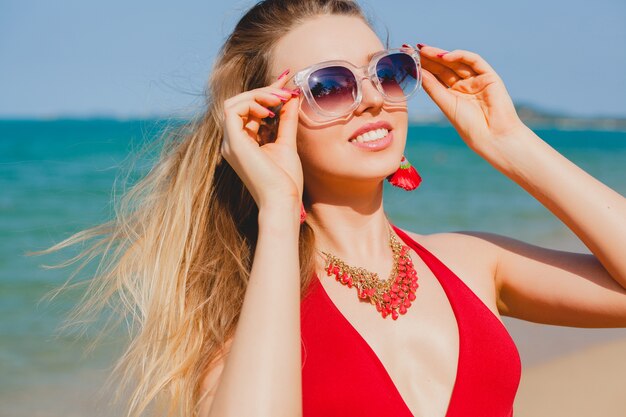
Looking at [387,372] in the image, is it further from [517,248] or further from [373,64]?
[373,64]

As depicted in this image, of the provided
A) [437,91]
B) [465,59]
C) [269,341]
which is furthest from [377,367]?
[465,59]

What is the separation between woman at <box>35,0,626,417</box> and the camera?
257 centimetres

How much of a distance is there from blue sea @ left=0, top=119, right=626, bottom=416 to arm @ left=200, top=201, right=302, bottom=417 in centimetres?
109

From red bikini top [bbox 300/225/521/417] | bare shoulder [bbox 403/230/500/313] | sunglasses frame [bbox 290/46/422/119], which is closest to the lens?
red bikini top [bbox 300/225/521/417]

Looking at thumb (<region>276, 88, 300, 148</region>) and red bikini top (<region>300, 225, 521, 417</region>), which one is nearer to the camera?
red bikini top (<region>300, 225, 521, 417</region>)

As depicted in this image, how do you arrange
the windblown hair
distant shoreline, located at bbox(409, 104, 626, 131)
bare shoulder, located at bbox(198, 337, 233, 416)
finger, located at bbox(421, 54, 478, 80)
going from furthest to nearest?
distant shoreline, located at bbox(409, 104, 626, 131) → finger, located at bbox(421, 54, 478, 80) → the windblown hair → bare shoulder, located at bbox(198, 337, 233, 416)

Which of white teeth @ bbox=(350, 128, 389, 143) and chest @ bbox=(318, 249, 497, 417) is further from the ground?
white teeth @ bbox=(350, 128, 389, 143)

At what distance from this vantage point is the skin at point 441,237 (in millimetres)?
2658

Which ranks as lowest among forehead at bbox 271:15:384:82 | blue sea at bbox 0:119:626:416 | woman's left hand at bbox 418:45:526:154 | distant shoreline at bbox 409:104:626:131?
distant shoreline at bbox 409:104:626:131

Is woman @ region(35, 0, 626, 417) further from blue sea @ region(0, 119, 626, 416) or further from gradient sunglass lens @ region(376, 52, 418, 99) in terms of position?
blue sea @ region(0, 119, 626, 416)

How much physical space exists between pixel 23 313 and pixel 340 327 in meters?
6.43

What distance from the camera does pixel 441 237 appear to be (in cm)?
317

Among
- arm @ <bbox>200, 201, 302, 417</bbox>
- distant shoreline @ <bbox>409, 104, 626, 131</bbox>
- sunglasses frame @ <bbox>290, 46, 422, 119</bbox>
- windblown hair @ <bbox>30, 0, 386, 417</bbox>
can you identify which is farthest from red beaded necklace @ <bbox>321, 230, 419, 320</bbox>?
distant shoreline @ <bbox>409, 104, 626, 131</bbox>

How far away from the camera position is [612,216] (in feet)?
8.76
